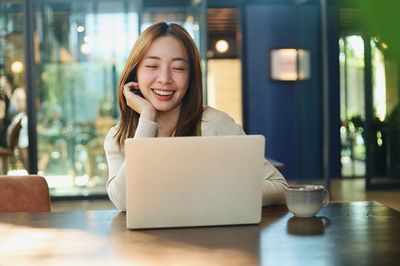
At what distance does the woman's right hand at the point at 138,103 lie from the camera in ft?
6.11

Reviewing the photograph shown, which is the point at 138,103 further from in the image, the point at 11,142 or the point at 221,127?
the point at 11,142

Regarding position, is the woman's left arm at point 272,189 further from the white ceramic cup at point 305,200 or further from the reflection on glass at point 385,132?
the reflection on glass at point 385,132

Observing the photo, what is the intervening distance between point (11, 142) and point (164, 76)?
18.5ft

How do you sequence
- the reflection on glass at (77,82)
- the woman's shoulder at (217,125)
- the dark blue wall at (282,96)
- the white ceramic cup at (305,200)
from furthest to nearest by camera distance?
the dark blue wall at (282,96) → the reflection on glass at (77,82) → the woman's shoulder at (217,125) → the white ceramic cup at (305,200)

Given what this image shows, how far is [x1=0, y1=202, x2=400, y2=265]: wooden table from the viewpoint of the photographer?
110 centimetres

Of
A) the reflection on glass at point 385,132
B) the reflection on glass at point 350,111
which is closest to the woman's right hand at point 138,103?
the reflection on glass at point 385,132

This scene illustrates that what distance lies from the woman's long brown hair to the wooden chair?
213 inches

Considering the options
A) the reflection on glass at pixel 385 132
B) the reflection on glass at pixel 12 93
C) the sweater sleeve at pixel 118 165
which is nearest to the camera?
the sweater sleeve at pixel 118 165

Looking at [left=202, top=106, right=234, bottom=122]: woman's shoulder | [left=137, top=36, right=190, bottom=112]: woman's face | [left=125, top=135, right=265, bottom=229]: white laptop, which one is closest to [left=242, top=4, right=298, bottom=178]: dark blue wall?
[left=202, top=106, right=234, bottom=122]: woman's shoulder

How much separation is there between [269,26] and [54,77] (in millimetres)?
3061

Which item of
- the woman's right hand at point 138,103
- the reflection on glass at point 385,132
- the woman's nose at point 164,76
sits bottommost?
the reflection on glass at point 385,132

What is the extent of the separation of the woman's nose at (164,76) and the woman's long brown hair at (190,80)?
86mm

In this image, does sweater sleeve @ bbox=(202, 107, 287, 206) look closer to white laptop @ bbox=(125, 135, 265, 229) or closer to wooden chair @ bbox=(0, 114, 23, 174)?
white laptop @ bbox=(125, 135, 265, 229)

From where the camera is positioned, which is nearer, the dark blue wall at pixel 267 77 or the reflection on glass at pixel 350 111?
the dark blue wall at pixel 267 77
